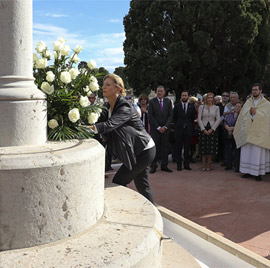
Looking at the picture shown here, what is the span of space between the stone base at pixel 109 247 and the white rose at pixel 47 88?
3.74ft

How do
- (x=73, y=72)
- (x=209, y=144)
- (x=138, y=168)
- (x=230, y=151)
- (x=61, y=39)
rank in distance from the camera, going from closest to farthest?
(x=73, y=72) < (x=61, y=39) < (x=138, y=168) < (x=209, y=144) < (x=230, y=151)

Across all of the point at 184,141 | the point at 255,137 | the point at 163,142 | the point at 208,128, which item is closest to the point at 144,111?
the point at 163,142

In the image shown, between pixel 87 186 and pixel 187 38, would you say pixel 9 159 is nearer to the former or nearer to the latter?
pixel 87 186

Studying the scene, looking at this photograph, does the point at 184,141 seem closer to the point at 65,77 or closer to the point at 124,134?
the point at 124,134

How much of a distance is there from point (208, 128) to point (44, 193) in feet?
19.7

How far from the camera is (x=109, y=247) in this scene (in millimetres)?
2092

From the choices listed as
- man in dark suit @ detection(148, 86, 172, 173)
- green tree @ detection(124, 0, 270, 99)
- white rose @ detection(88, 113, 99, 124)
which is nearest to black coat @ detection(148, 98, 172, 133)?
man in dark suit @ detection(148, 86, 172, 173)

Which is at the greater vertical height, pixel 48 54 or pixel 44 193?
pixel 48 54

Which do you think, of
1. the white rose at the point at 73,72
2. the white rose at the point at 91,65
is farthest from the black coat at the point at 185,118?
the white rose at the point at 73,72

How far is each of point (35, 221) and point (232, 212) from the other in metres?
3.44

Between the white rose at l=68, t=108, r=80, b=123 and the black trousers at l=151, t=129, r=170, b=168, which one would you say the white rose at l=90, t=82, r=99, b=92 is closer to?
the white rose at l=68, t=108, r=80, b=123

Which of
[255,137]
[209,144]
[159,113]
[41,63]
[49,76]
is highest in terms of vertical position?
[41,63]

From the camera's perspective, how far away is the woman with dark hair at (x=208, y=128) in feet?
24.5

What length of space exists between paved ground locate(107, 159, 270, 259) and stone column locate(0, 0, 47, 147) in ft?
9.08
